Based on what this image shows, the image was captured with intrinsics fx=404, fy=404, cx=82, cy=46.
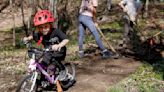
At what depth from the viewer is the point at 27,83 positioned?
6414 mm

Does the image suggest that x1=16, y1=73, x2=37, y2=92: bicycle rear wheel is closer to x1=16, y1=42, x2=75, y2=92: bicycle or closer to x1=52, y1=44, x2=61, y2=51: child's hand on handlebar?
x1=16, y1=42, x2=75, y2=92: bicycle

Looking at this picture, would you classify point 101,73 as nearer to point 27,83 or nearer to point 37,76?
point 37,76

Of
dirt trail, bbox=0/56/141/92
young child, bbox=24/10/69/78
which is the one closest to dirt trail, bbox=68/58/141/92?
dirt trail, bbox=0/56/141/92

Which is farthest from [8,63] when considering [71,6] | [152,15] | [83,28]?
[152,15]

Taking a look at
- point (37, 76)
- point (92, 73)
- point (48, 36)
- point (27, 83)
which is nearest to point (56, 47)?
point (48, 36)

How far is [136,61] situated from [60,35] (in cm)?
350

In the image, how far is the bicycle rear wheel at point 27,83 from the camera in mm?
6340

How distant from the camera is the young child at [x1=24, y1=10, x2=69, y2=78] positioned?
20.9ft

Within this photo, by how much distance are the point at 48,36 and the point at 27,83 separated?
0.85 meters

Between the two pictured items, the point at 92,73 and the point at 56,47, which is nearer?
the point at 56,47

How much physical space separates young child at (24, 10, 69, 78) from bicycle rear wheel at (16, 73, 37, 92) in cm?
32

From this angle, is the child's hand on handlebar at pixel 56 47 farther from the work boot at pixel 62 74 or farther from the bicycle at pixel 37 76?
the work boot at pixel 62 74

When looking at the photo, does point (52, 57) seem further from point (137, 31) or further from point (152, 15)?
point (152, 15)

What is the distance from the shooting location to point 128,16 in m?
11.0
